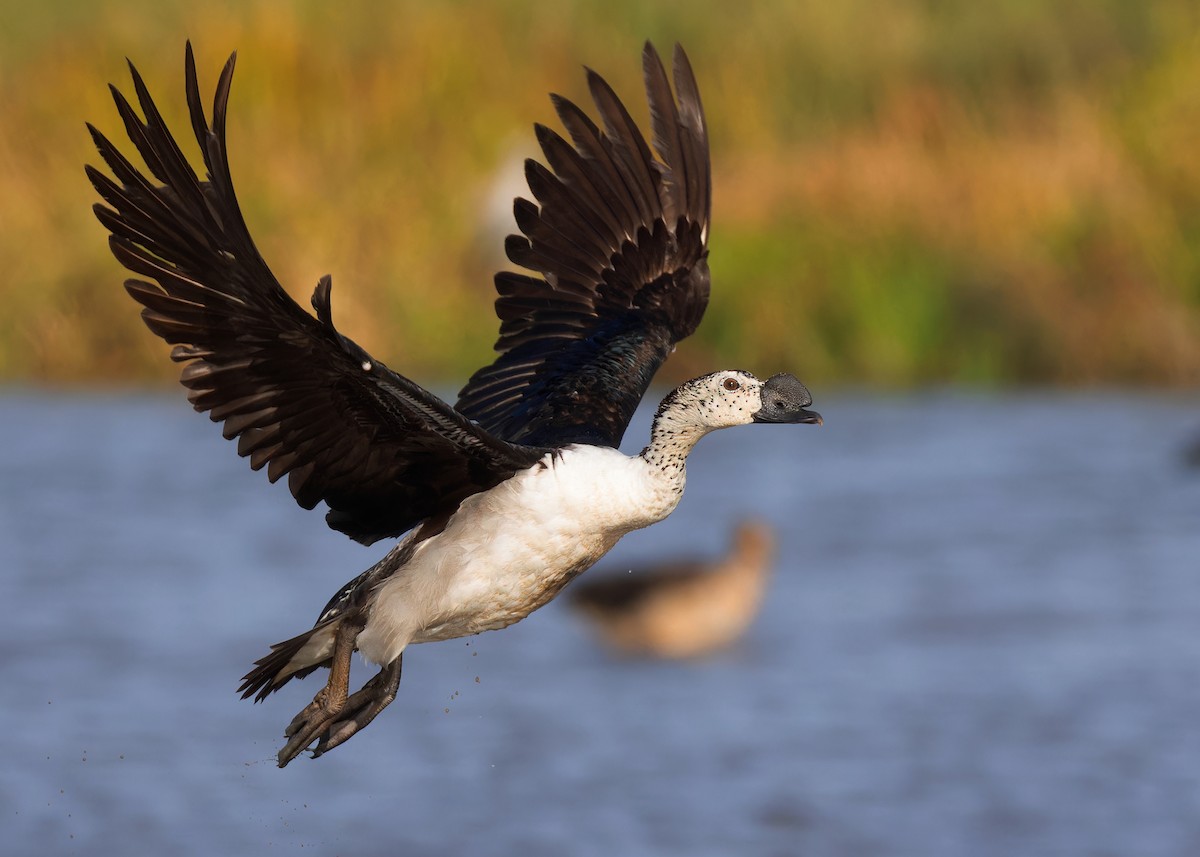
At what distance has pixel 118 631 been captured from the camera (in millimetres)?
15711

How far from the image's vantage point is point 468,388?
29.6 ft

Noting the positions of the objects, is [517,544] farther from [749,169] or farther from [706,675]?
[749,169]

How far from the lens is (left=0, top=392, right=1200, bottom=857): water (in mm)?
12469

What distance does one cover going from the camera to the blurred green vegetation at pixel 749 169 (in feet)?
68.5

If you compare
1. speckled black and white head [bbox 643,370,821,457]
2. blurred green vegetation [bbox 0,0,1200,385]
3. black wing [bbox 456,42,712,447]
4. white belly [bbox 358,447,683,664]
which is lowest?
white belly [bbox 358,447,683,664]

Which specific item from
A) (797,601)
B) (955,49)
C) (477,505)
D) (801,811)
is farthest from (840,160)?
(477,505)

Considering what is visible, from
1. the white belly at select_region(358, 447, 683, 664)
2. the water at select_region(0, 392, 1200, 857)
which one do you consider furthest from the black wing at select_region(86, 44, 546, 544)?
the water at select_region(0, 392, 1200, 857)

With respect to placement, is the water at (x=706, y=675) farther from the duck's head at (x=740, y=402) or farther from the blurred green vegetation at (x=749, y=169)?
the duck's head at (x=740, y=402)

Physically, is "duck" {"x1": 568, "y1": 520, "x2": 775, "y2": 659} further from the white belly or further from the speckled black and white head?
the speckled black and white head

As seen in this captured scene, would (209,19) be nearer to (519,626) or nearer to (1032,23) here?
(1032,23)

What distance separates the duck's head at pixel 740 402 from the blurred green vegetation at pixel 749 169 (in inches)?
495

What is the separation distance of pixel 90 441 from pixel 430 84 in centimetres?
Answer: 635

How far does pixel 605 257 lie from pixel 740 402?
1717 mm

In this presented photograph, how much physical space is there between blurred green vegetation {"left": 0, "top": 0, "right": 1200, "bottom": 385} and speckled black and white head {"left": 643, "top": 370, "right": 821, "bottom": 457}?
12583mm
